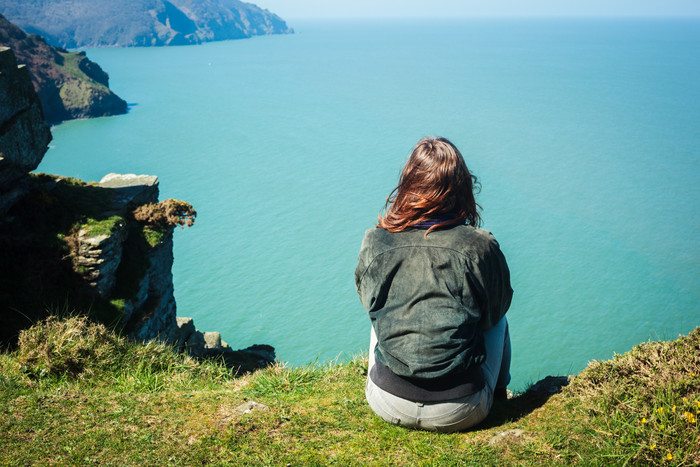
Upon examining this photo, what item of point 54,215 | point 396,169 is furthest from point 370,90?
point 54,215

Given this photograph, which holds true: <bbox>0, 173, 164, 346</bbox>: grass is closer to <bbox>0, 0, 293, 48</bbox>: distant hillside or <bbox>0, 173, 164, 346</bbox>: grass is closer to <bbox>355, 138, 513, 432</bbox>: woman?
<bbox>355, 138, 513, 432</bbox>: woman

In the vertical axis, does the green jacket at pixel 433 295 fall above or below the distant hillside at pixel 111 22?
below

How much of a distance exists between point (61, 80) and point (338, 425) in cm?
5382

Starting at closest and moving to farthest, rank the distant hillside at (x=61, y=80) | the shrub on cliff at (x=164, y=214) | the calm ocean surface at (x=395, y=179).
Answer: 1. the shrub on cliff at (x=164, y=214)
2. the calm ocean surface at (x=395, y=179)
3. the distant hillside at (x=61, y=80)

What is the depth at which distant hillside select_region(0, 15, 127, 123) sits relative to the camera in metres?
44.3

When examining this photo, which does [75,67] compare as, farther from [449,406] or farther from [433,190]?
[449,406]

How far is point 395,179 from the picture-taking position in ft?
129

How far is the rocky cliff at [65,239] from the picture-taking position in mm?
7703

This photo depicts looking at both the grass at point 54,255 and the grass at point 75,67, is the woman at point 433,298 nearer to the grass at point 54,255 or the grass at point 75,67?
the grass at point 54,255

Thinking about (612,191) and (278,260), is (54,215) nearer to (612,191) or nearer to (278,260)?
(278,260)

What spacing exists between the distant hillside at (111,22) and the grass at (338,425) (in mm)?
115136

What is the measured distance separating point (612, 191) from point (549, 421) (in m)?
39.9

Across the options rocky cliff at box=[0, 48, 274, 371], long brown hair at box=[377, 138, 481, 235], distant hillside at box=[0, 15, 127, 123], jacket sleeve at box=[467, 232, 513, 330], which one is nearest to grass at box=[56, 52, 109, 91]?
distant hillside at box=[0, 15, 127, 123]

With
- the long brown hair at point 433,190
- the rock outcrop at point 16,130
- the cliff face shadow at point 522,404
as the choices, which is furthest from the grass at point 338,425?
the rock outcrop at point 16,130
